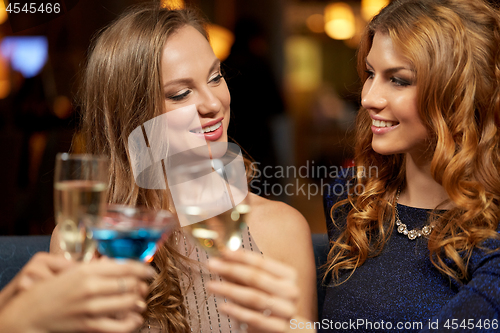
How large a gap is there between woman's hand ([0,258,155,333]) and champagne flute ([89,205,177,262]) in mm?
48

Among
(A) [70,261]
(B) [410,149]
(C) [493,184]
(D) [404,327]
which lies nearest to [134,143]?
(A) [70,261]

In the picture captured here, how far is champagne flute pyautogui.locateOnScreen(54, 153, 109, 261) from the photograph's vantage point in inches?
33.4

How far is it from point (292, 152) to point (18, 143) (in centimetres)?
306

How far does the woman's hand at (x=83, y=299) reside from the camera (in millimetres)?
749

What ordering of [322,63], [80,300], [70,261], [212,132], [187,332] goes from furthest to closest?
[322,63]
[212,132]
[187,332]
[70,261]
[80,300]

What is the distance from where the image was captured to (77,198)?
2.78 feet

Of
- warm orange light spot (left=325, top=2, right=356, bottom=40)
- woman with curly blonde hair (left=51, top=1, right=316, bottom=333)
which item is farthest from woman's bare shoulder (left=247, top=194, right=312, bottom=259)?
warm orange light spot (left=325, top=2, right=356, bottom=40)

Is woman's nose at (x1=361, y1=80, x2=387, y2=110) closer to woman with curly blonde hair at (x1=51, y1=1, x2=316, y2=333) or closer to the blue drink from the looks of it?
woman with curly blonde hair at (x1=51, y1=1, x2=316, y2=333)

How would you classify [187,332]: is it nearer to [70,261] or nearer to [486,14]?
[70,261]

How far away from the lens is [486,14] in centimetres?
140

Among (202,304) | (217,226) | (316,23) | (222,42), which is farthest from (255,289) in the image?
(316,23)

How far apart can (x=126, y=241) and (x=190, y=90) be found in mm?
829

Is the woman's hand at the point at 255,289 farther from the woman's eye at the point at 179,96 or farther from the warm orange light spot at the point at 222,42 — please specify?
the warm orange light spot at the point at 222,42

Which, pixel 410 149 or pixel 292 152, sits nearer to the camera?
pixel 410 149
